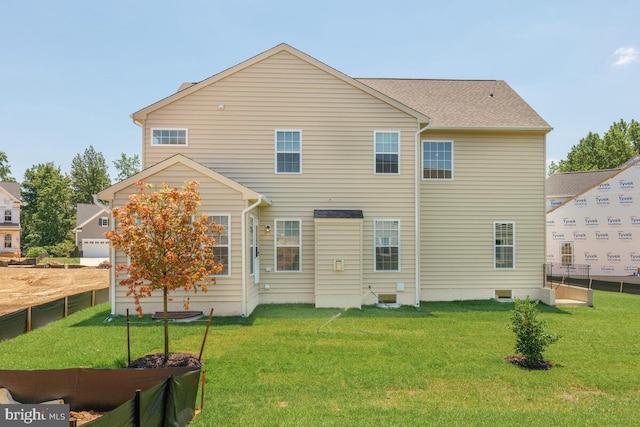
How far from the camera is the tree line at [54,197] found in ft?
175

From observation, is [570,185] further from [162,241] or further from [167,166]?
[162,241]

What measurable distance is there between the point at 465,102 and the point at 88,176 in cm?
6679

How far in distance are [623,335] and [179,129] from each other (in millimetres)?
13945

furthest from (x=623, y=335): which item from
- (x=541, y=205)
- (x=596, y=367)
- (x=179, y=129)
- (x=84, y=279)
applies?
(x=84, y=279)

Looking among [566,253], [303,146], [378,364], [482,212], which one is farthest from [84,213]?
[378,364]

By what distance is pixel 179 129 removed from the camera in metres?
13.6

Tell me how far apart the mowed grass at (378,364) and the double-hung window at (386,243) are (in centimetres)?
197

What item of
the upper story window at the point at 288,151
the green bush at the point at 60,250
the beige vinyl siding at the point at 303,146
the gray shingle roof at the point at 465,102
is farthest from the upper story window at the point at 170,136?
the green bush at the point at 60,250

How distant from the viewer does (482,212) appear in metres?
15.1

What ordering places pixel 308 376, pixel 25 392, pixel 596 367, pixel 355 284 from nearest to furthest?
pixel 25 392 < pixel 308 376 < pixel 596 367 < pixel 355 284

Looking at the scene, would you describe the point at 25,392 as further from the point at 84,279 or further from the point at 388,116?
the point at 84,279

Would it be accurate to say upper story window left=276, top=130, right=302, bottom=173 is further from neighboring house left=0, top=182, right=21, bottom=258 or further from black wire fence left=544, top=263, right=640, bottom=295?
neighboring house left=0, top=182, right=21, bottom=258

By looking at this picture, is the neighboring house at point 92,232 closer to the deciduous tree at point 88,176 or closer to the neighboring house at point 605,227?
the deciduous tree at point 88,176

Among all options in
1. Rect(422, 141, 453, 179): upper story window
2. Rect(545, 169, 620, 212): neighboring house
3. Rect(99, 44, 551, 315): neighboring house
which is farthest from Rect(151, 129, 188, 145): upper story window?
Rect(545, 169, 620, 212): neighboring house
